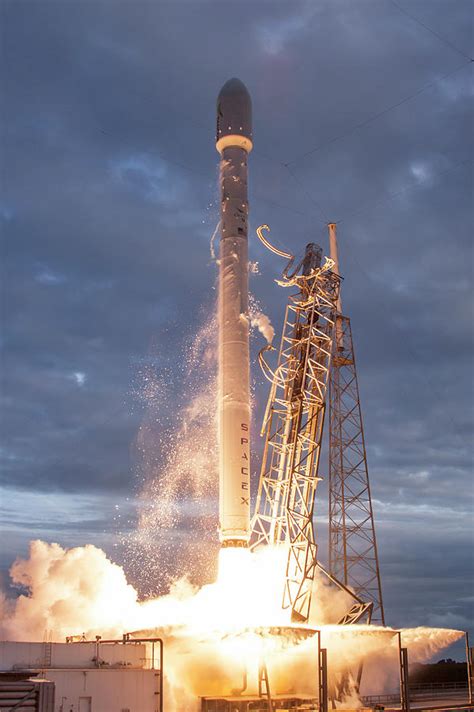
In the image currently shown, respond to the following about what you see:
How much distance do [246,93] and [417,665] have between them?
56851 millimetres

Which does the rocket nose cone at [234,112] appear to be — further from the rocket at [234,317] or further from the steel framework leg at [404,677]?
the steel framework leg at [404,677]

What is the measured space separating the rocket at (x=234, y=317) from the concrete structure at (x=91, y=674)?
6.45 m

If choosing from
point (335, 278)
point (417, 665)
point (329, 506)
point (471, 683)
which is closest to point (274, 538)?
point (329, 506)

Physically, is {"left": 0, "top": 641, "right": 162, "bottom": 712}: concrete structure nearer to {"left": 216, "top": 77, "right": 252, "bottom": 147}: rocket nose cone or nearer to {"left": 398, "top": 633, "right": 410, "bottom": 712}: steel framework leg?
{"left": 398, "top": 633, "right": 410, "bottom": 712}: steel framework leg

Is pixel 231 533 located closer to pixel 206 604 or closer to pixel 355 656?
pixel 206 604

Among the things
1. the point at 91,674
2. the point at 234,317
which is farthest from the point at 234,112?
the point at 91,674

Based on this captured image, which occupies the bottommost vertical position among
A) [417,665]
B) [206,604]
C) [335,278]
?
[417,665]

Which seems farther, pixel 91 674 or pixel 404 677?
pixel 404 677

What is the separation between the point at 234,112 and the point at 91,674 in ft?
86.7

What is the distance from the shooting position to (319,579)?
44469 millimetres

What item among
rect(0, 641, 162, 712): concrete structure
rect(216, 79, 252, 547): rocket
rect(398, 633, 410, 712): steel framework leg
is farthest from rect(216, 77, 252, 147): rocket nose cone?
rect(398, 633, 410, 712): steel framework leg

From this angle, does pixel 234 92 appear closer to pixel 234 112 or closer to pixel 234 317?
pixel 234 112

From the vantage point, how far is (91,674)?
33.3 meters

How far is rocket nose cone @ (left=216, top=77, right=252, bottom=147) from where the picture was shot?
134 ft
